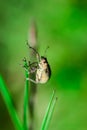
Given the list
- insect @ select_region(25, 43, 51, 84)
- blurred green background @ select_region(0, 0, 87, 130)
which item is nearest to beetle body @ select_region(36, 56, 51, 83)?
insect @ select_region(25, 43, 51, 84)

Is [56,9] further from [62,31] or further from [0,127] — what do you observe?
[0,127]

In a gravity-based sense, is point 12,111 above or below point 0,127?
above

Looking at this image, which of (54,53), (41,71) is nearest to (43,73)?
(41,71)

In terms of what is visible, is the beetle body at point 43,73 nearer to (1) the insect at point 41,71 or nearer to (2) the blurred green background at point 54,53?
(1) the insect at point 41,71

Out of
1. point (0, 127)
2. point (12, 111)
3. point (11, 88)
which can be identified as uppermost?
point (12, 111)

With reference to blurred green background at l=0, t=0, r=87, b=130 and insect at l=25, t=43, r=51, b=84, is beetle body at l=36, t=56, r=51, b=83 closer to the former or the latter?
insect at l=25, t=43, r=51, b=84

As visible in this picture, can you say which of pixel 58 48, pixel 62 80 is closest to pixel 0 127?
pixel 62 80

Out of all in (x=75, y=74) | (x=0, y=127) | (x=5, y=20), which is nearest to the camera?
(x=0, y=127)

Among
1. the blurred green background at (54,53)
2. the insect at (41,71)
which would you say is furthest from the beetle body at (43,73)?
the blurred green background at (54,53)
